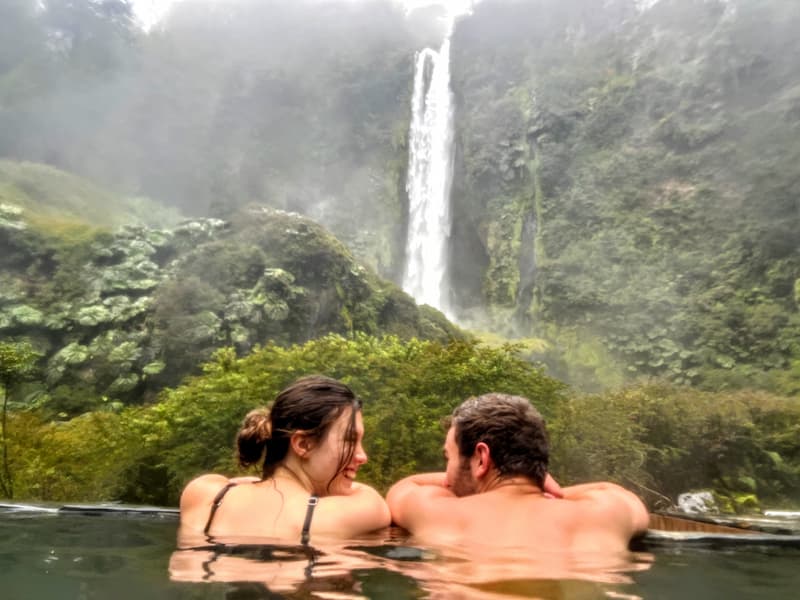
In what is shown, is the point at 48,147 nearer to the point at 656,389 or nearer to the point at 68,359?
the point at 68,359

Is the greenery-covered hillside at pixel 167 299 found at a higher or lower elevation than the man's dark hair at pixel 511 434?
higher

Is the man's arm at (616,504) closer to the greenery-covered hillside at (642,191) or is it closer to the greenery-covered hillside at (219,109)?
the greenery-covered hillside at (642,191)

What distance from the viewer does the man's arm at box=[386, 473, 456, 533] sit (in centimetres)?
317

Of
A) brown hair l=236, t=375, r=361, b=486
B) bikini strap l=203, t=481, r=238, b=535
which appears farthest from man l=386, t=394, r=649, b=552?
bikini strap l=203, t=481, r=238, b=535

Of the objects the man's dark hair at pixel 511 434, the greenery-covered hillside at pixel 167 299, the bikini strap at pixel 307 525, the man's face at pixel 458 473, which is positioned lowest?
the bikini strap at pixel 307 525

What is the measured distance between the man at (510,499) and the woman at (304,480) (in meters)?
0.36

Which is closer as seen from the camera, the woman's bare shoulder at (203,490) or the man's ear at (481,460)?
the man's ear at (481,460)

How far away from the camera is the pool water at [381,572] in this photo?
91.0 inches

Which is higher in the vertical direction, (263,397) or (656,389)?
(656,389)

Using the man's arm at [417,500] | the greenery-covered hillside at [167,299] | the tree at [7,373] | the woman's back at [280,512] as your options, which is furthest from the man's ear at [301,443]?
the greenery-covered hillside at [167,299]

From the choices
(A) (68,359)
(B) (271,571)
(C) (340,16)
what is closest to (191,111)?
(C) (340,16)

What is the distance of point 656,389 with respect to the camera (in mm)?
11586

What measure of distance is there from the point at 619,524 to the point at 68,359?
671 inches

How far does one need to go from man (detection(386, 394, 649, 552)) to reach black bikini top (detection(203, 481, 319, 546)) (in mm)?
518
